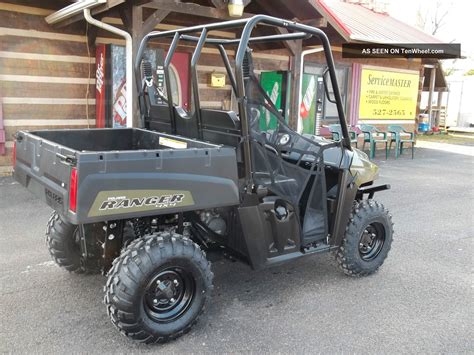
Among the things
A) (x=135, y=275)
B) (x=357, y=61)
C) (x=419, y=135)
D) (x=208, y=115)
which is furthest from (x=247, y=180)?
(x=419, y=135)

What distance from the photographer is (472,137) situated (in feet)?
64.1

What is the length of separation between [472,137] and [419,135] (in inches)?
89.3

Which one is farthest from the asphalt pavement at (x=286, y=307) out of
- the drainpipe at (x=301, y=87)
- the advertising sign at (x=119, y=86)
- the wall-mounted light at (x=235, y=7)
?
the drainpipe at (x=301, y=87)

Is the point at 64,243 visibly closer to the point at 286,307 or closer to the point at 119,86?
the point at 286,307

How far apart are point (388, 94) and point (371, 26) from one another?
191 centimetres

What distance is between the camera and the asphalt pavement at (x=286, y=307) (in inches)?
117

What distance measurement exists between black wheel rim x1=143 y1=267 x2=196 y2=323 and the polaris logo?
412 mm

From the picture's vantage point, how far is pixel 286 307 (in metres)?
3.48

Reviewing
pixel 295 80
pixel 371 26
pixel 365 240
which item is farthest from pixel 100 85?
pixel 371 26

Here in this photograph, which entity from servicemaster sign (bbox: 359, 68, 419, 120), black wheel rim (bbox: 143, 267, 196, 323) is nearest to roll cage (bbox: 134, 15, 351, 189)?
black wheel rim (bbox: 143, 267, 196, 323)

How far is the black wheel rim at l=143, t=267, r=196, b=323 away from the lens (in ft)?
9.61

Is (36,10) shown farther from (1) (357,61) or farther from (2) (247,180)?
(1) (357,61)

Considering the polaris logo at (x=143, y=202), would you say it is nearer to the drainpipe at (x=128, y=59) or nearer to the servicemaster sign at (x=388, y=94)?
the drainpipe at (x=128, y=59)

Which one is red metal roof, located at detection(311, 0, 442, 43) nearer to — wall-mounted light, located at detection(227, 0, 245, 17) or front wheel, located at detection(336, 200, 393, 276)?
wall-mounted light, located at detection(227, 0, 245, 17)
